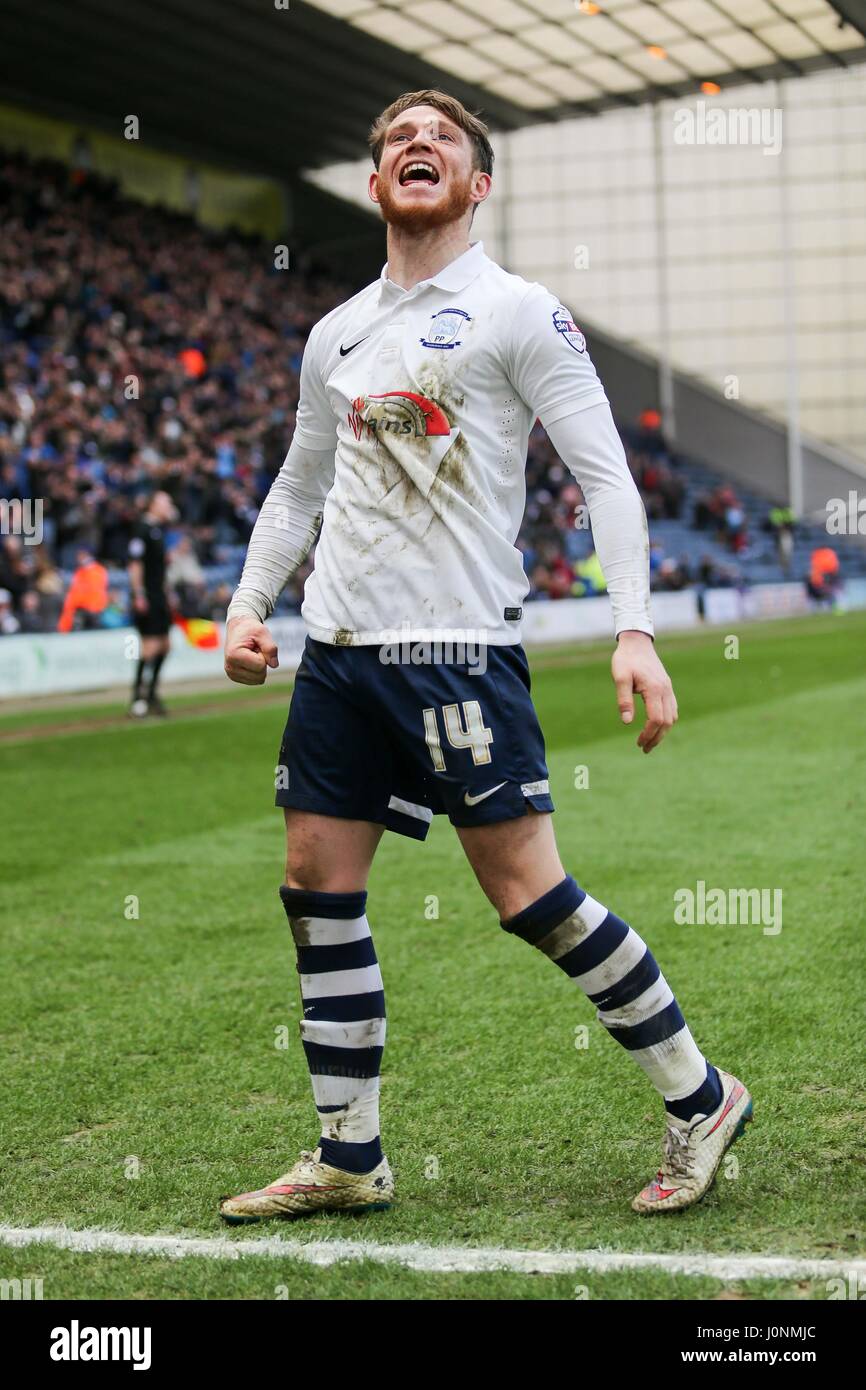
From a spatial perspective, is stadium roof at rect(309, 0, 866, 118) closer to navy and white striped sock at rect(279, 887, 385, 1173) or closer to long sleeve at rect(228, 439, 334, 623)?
long sleeve at rect(228, 439, 334, 623)

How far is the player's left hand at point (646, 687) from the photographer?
9.66ft

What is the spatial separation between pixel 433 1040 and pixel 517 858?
1631mm

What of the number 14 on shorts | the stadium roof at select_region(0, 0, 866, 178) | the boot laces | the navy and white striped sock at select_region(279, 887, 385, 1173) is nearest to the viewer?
the number 14 on shorts

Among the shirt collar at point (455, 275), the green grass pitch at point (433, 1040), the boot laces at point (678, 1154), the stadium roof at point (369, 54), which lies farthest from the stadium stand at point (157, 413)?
the boot laces at point (678, 1154)

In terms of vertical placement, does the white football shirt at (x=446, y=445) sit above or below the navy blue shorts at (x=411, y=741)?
above

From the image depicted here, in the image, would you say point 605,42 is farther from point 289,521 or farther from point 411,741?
point 411,741

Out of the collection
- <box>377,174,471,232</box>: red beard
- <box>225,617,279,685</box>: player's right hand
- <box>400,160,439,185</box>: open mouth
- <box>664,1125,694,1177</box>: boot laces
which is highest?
<box>400,160,439,185</box>: open mouth

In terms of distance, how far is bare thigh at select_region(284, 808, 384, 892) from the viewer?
3258 mm

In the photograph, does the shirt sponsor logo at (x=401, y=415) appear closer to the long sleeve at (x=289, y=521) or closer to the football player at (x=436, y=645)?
the football player at (x=436, y=645)

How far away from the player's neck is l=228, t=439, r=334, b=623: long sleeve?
48 centimetres

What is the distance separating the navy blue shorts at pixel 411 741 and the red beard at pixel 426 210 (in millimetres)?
866

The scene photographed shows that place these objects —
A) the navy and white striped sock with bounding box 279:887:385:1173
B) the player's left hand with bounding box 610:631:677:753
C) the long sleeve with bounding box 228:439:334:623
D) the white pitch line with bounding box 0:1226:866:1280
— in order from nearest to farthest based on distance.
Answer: the white pitch line with bounding box 0:1226:866:1280 < the player's left hand with bounding box 610:631:677:753 < the navy and white striped sock with bounding box 279:887:385:1173 < the long sleeve with bounding box 228:439:334:623

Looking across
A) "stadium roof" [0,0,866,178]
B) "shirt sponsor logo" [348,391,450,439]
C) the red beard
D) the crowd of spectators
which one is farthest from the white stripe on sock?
"stadium roof" [0,0,866,178]
